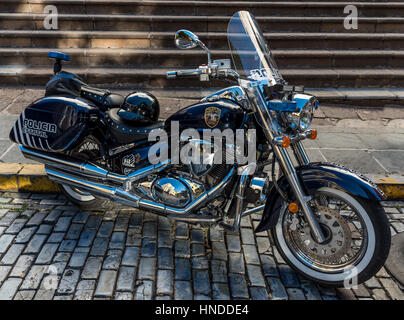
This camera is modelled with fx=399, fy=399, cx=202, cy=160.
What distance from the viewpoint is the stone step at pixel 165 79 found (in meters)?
6.21

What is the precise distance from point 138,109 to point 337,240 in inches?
68.9

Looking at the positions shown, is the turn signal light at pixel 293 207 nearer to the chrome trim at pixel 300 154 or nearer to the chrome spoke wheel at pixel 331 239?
the chrome spoke wheel at pixel 331 239

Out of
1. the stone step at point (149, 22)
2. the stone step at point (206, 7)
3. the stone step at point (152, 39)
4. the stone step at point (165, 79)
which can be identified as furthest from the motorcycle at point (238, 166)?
the stone step at point (206, 7)

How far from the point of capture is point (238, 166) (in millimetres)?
2811

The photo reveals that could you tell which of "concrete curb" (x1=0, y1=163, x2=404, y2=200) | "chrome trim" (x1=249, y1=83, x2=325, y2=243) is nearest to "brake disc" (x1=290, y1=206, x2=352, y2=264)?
"chrome trim" (x1=249, y1=83, x2=325, y2=243)

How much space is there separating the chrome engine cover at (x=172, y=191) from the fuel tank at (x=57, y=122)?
764 mm

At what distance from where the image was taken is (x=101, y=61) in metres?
6.56

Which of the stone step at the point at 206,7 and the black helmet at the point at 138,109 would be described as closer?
the black helmet at the point at 138,109

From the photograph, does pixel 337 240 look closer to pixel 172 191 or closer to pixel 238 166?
pixel 238 166

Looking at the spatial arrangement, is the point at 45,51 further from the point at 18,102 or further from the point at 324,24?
the point at 324,24

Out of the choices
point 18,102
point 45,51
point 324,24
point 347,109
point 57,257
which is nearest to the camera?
point 57,257

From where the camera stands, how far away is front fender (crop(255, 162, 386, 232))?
2568mm

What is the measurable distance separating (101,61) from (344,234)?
5.11m
